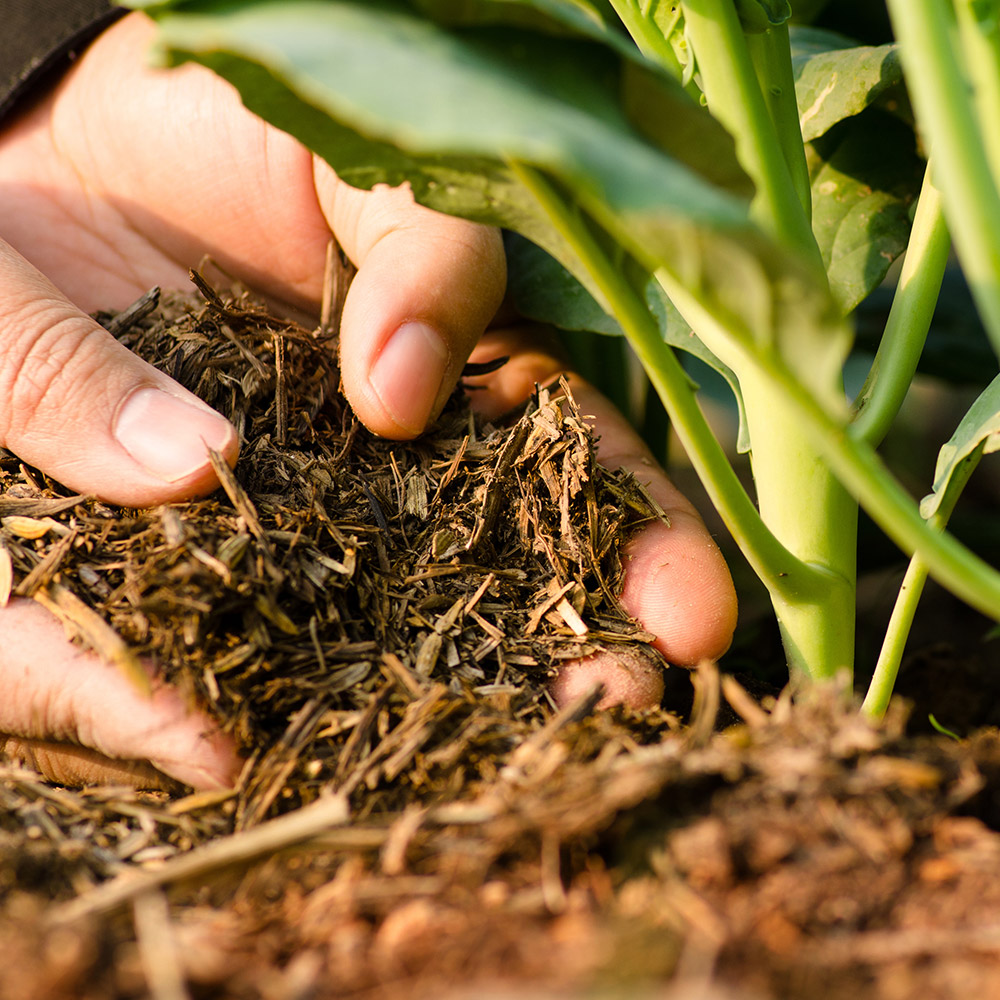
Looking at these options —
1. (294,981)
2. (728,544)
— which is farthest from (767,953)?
(728,544)

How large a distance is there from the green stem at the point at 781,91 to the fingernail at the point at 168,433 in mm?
682

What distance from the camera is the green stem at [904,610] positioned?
847 millimetres

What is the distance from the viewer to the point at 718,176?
0.63 metres

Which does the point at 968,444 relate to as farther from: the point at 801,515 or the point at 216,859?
the point at 216,859

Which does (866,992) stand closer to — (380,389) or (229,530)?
(229,530)

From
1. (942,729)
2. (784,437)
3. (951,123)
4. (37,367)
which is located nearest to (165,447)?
(37,367)

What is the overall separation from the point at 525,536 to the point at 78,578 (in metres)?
0.48

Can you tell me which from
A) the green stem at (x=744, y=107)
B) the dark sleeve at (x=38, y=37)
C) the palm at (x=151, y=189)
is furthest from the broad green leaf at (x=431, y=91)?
the dark sleeve at (x=38, y=37)

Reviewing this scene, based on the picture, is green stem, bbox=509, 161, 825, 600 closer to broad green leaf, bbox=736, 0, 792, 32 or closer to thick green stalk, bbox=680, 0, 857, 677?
thick green stalk, bbox=680, 0, 857, 677

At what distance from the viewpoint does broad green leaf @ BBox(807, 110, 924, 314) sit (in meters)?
1.10

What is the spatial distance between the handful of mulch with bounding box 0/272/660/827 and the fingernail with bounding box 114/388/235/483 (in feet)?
0.12

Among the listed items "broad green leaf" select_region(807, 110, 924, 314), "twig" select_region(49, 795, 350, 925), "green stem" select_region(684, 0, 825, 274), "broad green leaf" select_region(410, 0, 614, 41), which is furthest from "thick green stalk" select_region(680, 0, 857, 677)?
"twig" select_region(49, 795, 350, 925)

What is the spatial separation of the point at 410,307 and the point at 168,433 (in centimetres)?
35

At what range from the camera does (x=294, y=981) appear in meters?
0.49
